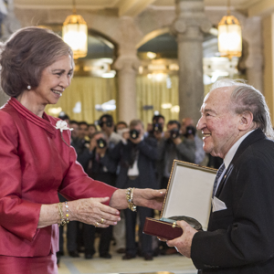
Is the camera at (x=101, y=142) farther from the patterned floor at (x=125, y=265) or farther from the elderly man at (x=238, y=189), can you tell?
the elderly man at (x=238, y=189)

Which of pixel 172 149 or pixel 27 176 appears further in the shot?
pixel 172 149

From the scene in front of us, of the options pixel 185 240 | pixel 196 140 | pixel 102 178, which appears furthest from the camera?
pixel 196 140

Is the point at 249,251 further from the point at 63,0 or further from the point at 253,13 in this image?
the point at 253,13

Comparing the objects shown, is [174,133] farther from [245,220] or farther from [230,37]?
[245,220]

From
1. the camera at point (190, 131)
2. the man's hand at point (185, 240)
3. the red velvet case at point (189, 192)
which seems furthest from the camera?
the camera at point (190, 131)

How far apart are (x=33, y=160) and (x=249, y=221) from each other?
0.88 m

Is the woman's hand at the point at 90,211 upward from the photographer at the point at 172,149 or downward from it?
upward

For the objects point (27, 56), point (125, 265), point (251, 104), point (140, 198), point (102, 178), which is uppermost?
point (27, 56)

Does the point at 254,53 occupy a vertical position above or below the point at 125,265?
above

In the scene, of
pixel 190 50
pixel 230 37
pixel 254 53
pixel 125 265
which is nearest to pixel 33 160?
pixel 125 265

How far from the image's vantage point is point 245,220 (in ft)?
5.16

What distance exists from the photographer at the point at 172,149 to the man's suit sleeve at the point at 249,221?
4.40 meters

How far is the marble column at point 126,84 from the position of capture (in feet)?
33.9

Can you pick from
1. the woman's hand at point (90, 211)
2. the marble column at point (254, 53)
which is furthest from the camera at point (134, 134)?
the marble column at point (254, 53)
